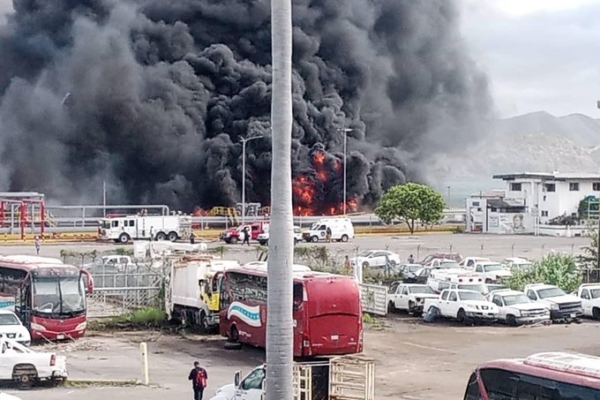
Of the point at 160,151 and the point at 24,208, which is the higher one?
the point at 160,151

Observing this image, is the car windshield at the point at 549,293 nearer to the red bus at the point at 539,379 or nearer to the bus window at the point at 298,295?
the bus window at the point at 298,295

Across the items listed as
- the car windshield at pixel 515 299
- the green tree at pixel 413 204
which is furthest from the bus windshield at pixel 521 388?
the green tree at pixel 413 204

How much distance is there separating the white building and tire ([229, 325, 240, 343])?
57.5 meters

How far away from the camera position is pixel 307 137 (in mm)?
94188

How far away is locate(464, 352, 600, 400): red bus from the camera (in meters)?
13.5

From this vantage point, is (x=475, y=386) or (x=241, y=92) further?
(x=241, y=92)

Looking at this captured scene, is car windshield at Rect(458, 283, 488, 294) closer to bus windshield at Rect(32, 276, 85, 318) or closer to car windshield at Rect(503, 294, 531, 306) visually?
car windshield at Rect(503, 294, 531, 306)

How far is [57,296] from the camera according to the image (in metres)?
31.5

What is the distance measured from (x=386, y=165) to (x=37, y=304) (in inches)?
2777

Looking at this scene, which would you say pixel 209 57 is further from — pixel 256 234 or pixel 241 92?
pixel 256 234

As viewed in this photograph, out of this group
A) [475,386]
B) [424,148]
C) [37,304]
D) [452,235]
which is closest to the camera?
[475,386]

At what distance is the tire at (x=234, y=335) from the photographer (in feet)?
102

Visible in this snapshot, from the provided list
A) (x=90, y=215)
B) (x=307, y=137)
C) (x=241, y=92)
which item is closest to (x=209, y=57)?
(x=241, y=92)

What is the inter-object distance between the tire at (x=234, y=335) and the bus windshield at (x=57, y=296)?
464cm
